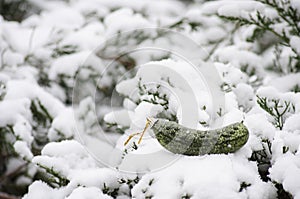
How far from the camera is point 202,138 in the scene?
1.77 metres

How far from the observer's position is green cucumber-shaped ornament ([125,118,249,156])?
5.81 feet

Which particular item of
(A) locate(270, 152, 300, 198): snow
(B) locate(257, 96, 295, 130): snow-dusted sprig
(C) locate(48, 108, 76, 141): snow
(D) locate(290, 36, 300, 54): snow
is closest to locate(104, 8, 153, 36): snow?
(C) locate(48, 108, 76, 141): snow

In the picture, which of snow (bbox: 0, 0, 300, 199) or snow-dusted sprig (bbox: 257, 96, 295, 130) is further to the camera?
snow-dusted sprig (bbox: 257, 96, 295, 130)

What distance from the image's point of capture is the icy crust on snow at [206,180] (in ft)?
5.31

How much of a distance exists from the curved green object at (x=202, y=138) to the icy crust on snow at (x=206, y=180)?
0.05 m

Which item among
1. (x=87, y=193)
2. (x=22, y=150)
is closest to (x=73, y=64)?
(x=22, y=150)

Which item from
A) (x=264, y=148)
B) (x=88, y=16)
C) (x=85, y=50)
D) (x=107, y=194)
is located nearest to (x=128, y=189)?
(x=107, y=194)

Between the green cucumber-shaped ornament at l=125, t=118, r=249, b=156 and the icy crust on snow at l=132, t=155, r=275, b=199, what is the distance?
48 mm

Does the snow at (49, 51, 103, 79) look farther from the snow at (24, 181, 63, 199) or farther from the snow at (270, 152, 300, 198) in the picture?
the snow at (270, 152, 300, 198)

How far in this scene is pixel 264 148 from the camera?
192 cm

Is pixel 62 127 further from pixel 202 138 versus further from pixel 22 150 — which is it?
pixel 202 138

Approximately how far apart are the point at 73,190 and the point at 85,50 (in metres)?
1.90

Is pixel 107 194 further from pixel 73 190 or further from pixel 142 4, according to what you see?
pixel 142 4

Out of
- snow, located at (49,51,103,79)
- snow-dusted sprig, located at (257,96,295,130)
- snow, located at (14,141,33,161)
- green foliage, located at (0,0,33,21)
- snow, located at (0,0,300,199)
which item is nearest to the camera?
snow, located at (0,0,300,199)
